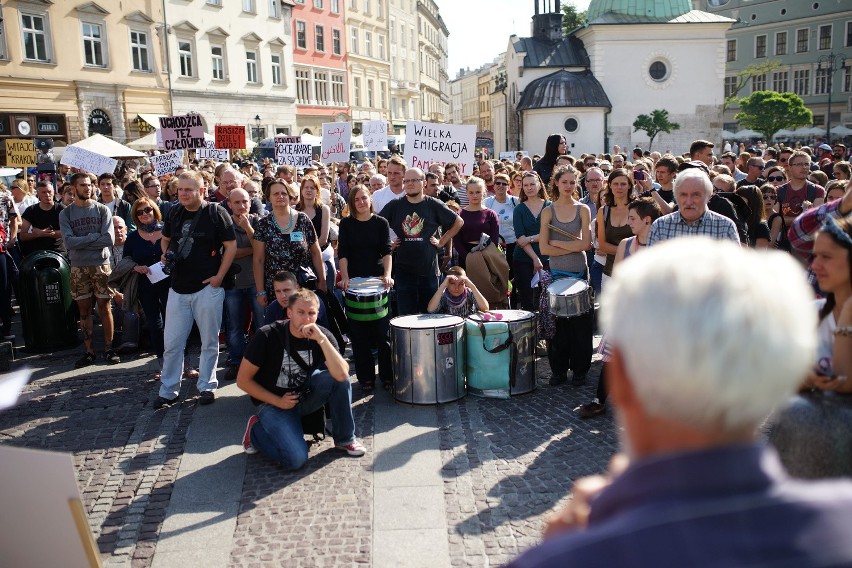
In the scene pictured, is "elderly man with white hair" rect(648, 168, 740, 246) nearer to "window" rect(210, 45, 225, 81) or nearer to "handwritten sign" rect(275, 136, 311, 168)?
"handwritten sign" rect(275, 136, 311, 168)

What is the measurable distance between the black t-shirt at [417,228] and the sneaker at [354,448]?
222 cm

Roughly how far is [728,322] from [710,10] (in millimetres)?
86703

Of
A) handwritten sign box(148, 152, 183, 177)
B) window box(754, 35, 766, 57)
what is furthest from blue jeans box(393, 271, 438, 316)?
window box(754, 35, 766, 57)

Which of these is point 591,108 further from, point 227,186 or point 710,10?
point 227,186

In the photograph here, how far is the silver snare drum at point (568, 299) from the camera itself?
680 cm

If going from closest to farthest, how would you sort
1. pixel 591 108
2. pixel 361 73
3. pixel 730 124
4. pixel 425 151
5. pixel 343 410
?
pixel 343 410 → pixel 425 151 → pixel 591 108 → pixel 361 73 → pixel 730 124

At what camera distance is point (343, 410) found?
18.0ft

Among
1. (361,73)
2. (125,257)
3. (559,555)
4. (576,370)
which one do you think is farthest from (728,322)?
(361,73)

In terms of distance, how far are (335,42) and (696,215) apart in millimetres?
50360

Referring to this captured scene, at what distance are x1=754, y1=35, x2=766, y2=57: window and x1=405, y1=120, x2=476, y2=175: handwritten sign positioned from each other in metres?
72.7

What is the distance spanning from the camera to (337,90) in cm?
5306

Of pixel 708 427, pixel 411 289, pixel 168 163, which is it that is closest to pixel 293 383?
pixel 411 289

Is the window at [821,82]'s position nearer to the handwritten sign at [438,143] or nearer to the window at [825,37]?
the window at [825,37]

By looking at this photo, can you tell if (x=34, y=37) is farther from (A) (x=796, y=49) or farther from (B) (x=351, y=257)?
(A) (x=796, y=49)
